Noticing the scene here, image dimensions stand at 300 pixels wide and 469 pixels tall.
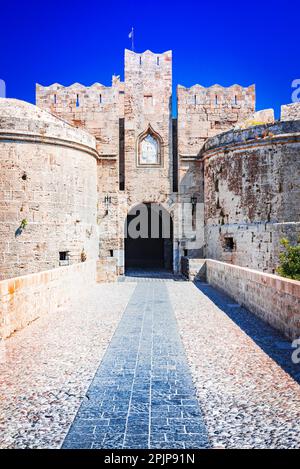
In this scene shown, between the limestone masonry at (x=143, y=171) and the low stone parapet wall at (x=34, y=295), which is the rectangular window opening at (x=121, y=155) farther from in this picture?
the low stone parapet wall at (x=34, y=295)

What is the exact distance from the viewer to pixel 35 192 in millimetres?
13969

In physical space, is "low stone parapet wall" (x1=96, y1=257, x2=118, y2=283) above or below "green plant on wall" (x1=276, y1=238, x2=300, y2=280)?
below

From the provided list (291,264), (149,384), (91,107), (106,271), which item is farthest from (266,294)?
(91,107)

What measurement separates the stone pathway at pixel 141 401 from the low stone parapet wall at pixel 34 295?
71.5 inches

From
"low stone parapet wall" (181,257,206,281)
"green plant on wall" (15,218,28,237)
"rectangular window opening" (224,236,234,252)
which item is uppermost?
"green plant on wall" (15,218,28,237)

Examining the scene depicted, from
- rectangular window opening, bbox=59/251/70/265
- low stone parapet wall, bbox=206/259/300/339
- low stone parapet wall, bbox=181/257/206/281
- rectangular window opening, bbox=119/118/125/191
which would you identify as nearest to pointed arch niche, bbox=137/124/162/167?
rectangular window opening, bbox=119/118/125/191

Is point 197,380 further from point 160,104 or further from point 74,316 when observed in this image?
point 160,104

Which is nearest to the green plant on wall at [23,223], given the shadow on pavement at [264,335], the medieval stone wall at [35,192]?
the medieval stone wall at [35,192]

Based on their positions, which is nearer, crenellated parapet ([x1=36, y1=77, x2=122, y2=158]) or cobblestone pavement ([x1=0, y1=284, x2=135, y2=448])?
cobblestone pavement ([x1=0, y1=284, x2=135, y2=448])

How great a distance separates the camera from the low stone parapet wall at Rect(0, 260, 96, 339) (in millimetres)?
6593

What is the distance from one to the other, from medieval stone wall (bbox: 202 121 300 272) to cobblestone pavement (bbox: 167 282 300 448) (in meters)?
6.61

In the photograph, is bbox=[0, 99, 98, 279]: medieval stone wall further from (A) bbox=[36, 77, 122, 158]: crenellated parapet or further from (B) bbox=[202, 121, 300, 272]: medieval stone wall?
(B) bbox=[202, 121, 300, 272]: medieval stone wall

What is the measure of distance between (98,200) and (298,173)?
26.9 feet
